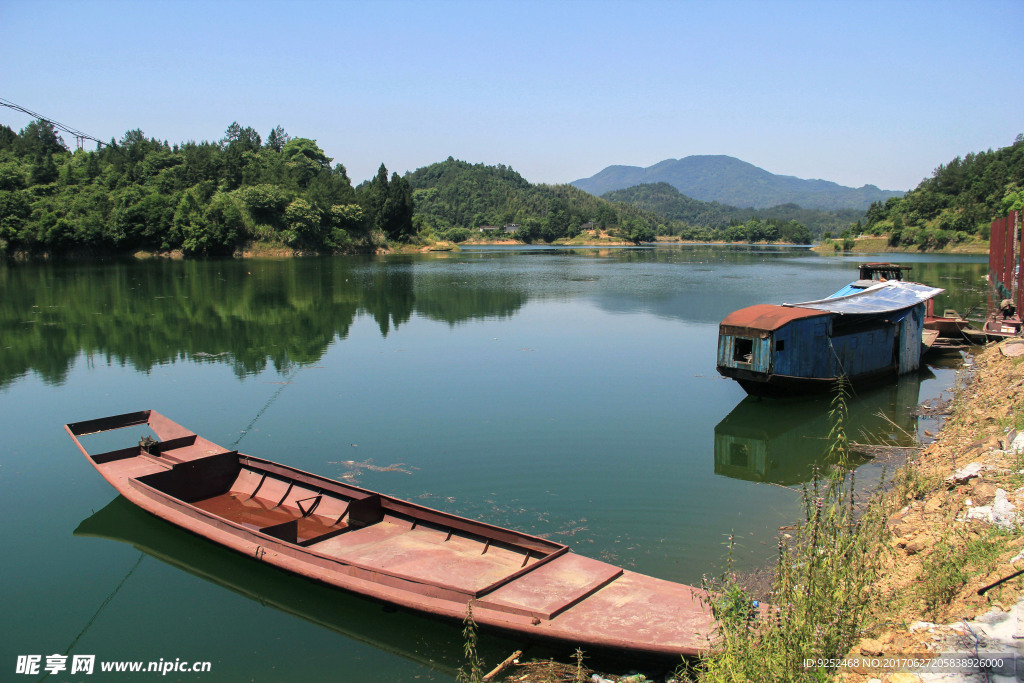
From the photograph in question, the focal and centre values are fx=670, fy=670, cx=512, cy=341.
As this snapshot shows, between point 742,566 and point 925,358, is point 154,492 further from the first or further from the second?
point 925,358

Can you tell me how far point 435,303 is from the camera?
39.5 m

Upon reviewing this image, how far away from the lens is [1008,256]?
2745 centimetres

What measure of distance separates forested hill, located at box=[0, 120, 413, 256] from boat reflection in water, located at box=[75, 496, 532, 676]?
73.9 meters

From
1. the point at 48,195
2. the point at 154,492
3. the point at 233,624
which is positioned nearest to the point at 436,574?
the point at 233,624

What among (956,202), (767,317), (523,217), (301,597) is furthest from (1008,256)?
(523,217)

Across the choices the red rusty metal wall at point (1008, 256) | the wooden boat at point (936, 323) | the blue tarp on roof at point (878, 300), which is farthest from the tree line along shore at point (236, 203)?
the blue tarp on roof at point (878, 300)

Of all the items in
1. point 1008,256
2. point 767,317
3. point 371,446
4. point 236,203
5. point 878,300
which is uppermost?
point 236,203

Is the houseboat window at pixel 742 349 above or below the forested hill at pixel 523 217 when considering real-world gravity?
below

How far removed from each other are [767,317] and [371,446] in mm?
10735

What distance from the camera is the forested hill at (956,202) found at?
96062 mm

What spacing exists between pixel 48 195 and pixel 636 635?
96.1 metres

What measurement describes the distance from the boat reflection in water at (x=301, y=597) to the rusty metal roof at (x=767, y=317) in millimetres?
12379

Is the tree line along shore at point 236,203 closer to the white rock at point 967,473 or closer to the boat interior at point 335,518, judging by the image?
the boat interior at point 335,518

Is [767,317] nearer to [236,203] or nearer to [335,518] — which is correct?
[335,518]
